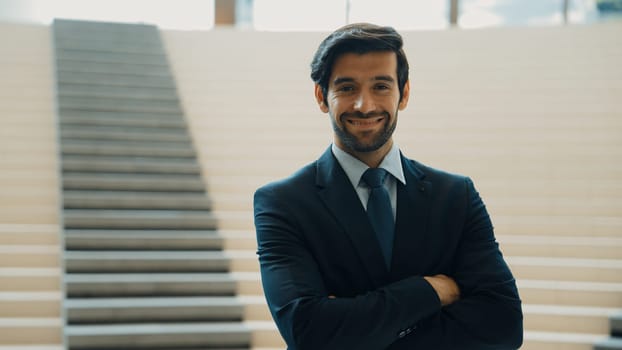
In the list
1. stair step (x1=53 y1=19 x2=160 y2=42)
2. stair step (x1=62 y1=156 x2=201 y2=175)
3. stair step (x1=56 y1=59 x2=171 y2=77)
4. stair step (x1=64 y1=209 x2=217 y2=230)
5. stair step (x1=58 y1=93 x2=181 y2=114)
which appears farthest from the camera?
stair step (x1=53 y1=19 x2=160 y2=42)

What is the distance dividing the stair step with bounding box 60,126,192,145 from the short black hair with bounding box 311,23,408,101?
507 cm

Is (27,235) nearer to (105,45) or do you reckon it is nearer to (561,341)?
(561,341)

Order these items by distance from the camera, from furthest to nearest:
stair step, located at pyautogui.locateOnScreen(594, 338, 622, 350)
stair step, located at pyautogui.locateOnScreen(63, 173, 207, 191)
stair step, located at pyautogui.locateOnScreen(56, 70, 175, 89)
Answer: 1. stair step, located at pyautogui.locateOnScreen(56, 70, 175, 89)
2. stair step, located at pyautogui.locateOnScreen(63, 173, 207, 191)
3. stair step, located at pyautogui.locateOnScreen(594, 338, 622, 350)

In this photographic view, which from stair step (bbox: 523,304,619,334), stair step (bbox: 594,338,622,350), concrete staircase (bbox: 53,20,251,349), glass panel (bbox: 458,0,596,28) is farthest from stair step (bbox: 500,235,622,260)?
glass panel (bbox: 458,0,596,28)

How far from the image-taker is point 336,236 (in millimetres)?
1586

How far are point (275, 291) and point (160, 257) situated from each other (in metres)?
3.67

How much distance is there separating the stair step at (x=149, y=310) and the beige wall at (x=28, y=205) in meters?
0.17

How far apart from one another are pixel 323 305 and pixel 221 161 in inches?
196

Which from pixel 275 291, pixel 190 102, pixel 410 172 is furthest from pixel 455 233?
pixel 190 102

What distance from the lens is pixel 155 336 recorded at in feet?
14.7

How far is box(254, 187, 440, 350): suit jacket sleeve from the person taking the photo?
1562 millimetres

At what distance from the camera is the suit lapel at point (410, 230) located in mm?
1603

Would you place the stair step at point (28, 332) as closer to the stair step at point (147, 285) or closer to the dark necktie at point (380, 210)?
the stair step at point (147, 285)

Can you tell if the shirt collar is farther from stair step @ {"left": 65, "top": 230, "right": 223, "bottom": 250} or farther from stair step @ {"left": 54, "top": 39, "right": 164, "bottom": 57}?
stair step @ {"left": 54, "top": 39, "right": 164, "bottom": 57}
